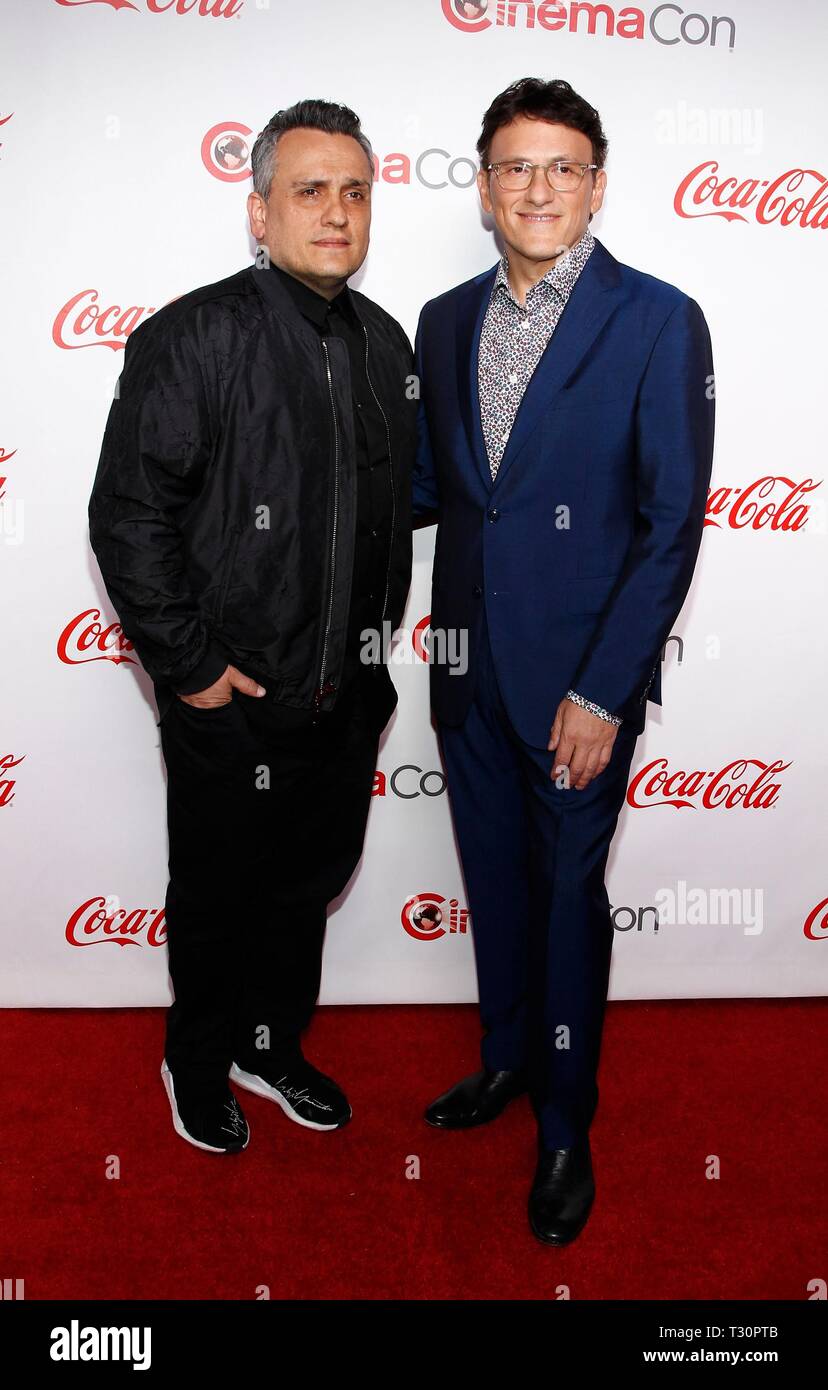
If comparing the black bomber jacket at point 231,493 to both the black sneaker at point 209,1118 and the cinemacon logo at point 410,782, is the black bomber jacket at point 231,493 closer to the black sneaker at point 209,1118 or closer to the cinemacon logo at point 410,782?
the cinemacon logo at point 410,782

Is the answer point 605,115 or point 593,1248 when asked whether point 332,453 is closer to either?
point 605,115

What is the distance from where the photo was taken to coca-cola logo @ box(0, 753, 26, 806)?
263 centimetres

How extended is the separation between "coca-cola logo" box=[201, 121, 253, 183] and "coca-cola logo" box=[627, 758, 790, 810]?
163 centimetres

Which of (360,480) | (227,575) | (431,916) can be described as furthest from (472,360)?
(431,916)

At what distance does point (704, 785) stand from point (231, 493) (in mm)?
1428

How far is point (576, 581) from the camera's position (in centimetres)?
201

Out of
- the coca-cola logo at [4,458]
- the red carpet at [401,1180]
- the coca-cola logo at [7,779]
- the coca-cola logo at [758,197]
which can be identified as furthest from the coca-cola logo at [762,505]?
the coca-cola logo at [7,779]

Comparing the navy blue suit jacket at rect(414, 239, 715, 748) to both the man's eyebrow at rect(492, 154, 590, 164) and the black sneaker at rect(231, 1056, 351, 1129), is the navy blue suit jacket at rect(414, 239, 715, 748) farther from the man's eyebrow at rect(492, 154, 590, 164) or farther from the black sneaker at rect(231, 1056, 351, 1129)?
the black sneaker at rect(231, 1056, 351, 1129)

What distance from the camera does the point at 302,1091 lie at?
2.37 metres

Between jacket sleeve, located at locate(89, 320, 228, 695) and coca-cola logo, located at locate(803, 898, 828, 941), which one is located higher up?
jacket sleeve, located at locate(89, 320, 228, 695)

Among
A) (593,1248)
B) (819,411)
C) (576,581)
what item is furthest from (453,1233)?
(819,411)

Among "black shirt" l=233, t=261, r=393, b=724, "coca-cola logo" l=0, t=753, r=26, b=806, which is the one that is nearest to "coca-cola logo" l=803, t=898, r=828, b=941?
"black shirt" l=233, t=261, r=393, b=724

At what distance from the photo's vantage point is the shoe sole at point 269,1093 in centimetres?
233

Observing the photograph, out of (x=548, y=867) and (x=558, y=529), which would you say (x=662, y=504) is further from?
(x=548, y=867)
